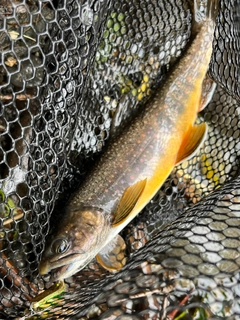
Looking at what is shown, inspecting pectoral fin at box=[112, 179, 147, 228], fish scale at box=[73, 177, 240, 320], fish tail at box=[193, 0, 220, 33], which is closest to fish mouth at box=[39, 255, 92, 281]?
pectoral fin at box=[112, 179, 147, 228]

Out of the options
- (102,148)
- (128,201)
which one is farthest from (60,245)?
(102,148)

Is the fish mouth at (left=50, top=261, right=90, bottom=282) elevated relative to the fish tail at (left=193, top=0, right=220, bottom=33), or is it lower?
lower

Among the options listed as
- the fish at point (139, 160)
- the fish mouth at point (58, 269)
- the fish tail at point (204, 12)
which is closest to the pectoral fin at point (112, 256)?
the fish at point (139, 160)

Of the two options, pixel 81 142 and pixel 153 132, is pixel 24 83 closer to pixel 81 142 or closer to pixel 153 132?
pixel 81 142

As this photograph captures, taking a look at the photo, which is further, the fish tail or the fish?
the fish tail

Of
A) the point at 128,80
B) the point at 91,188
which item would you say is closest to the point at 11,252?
the point at 91,188

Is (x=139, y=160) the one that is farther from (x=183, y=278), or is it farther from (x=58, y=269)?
(x=183, y=278)

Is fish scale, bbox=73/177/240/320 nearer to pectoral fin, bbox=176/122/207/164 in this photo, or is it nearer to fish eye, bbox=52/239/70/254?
fish eye, bbox=52/239/70/254

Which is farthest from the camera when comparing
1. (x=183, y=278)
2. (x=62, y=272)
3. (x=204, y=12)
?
(x=204, y=12)
